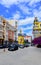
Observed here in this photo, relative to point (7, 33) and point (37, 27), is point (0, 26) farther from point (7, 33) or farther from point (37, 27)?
point (37, 27)

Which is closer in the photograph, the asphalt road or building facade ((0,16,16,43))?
the asphalt road

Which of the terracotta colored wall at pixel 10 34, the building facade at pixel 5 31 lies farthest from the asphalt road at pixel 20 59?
the terracotta colored wall at pixel 10 34

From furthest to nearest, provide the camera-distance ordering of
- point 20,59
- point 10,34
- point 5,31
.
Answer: point 10,34
point 5,31
point 20,59

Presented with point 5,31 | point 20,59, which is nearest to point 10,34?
point 5,31

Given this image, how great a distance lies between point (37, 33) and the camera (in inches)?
4370

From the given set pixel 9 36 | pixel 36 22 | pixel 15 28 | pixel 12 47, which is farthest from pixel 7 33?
pixel 12 47

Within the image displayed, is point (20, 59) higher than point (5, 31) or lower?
lower

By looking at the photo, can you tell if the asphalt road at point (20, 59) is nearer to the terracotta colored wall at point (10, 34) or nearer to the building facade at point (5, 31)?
the building facade at point (5, 31)

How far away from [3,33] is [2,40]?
Answer: 300cm

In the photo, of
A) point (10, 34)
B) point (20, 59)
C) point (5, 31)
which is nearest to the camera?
point (20, 59)

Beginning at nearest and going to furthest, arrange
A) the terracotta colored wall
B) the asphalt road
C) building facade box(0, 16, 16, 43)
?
the asphalt road
building facade box(0, 16, 16, 43)
the terracotta colored wall

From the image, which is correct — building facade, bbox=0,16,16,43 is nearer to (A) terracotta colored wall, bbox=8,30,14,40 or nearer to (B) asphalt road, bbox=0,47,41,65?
(A) terracotta colored wall, bbox=8,30,14,40

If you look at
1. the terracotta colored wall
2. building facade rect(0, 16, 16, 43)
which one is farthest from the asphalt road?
the terracotta colored wall

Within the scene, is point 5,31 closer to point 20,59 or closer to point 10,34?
point 10,34
